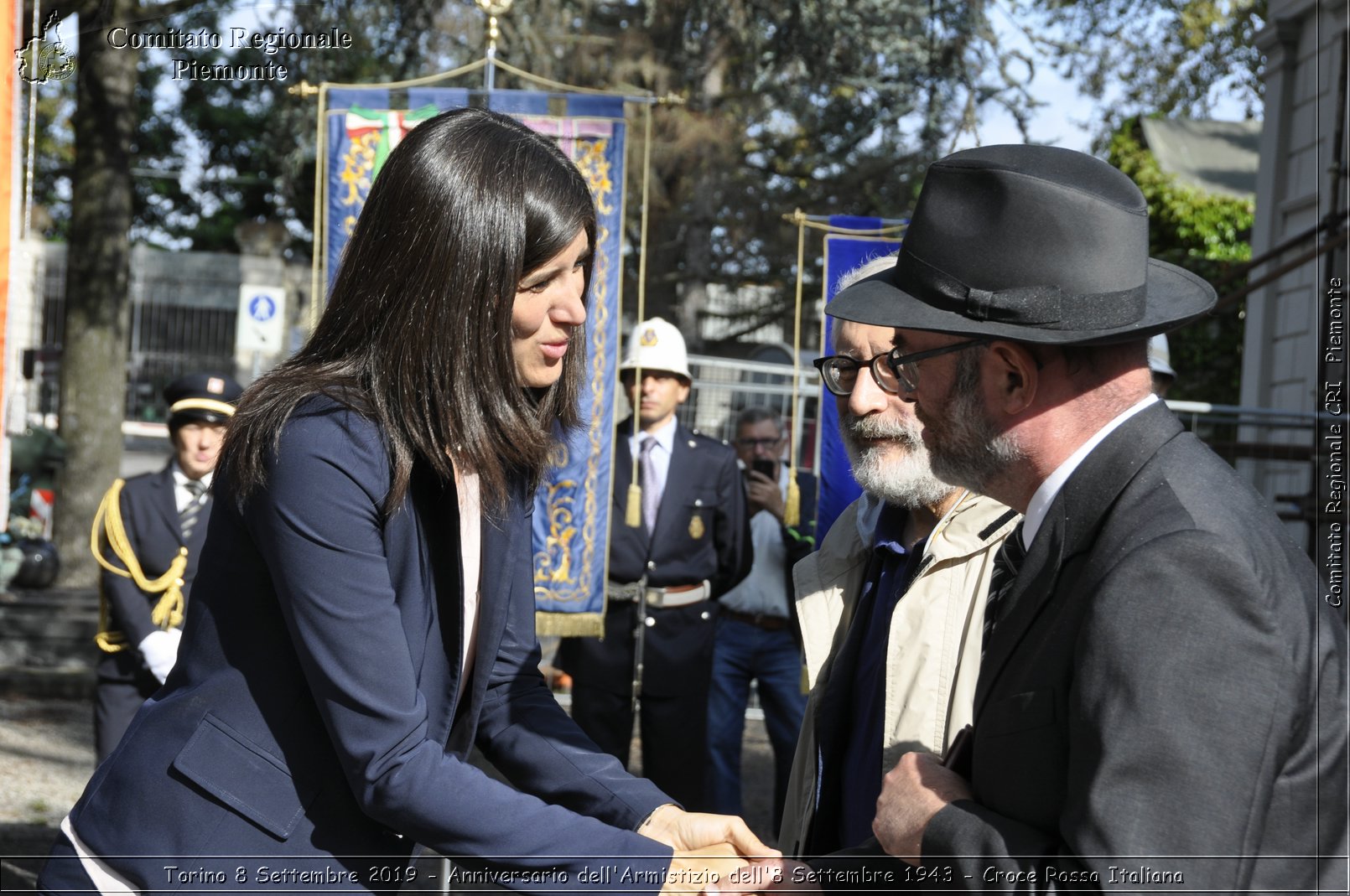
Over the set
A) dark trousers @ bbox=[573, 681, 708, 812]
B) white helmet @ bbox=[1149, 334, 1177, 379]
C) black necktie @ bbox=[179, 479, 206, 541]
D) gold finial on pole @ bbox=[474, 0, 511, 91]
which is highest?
gold finial on pole @ bbox=[474, 0, 511, 91]

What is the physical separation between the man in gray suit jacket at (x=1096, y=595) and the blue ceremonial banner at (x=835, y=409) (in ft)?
13.7

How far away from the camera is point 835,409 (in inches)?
247

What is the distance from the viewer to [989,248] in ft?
5.63

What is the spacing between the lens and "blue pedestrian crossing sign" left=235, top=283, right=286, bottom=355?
1683cm

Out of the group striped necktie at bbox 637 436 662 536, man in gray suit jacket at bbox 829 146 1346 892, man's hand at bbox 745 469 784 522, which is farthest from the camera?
man's hand at bbox 745 469 784 522

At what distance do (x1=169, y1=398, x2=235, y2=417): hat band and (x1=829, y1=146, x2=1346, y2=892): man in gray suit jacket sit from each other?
402 centimetres

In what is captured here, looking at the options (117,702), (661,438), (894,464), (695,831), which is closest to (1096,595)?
(695,831)

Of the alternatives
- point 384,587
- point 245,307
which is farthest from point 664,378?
point 245,307

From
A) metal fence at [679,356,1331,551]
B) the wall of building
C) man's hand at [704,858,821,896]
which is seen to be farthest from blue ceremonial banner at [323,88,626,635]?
the wall of building

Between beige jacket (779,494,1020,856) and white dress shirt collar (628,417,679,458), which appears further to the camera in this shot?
white dress shirt collar (628,417,679,458)

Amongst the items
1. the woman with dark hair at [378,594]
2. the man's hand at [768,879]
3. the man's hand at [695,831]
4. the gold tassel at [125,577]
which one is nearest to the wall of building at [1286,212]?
the gold tassel at [125,577]

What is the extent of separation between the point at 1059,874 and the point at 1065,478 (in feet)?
1.70

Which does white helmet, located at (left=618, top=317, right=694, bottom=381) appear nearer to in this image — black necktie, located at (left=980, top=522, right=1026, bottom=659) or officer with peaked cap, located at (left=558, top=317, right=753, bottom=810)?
officer with peaked cap, located at (left=558, top=317, right=753, bottom=810)

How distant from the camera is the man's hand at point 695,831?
2287mm
